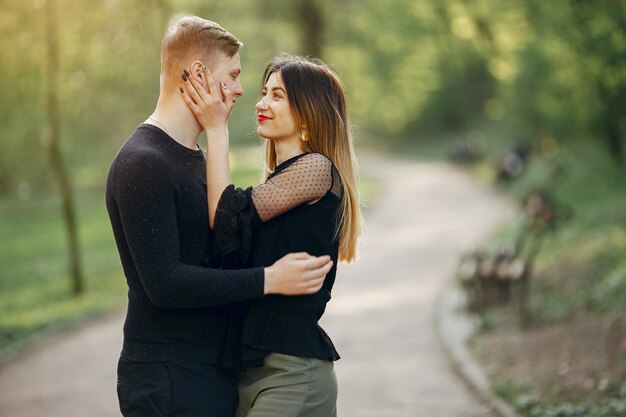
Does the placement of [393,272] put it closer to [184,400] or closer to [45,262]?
[45,262]

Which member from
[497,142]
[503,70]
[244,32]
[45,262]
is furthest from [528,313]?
[497,142]

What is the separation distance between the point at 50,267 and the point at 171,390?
16432mm

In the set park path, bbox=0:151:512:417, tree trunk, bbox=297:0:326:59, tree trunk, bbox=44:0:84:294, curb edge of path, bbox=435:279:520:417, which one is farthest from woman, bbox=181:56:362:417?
tree trunk, bbox=297:0:326:59

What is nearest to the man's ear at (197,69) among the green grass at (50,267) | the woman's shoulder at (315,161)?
the woman's shoulder at (315,161)

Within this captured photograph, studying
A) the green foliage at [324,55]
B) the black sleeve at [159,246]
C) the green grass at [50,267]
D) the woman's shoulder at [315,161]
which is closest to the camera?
the black sleeve at [159,246]

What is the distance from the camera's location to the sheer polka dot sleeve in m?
2.90

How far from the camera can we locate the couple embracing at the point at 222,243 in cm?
270

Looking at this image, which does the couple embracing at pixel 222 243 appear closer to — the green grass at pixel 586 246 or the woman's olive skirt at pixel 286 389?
the woman's olive skirt at pixel 286 389

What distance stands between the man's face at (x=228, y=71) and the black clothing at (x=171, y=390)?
0.96m

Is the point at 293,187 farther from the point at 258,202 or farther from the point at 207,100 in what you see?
the point at 207,100

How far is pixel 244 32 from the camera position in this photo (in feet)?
93.6

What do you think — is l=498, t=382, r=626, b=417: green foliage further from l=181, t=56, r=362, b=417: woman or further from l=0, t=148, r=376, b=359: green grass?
l=181, t=56, r=362, b=417: woman

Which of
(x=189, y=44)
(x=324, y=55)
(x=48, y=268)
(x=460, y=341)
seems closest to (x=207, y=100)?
(x=189, y=44)

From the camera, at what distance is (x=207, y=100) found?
2.87 m
